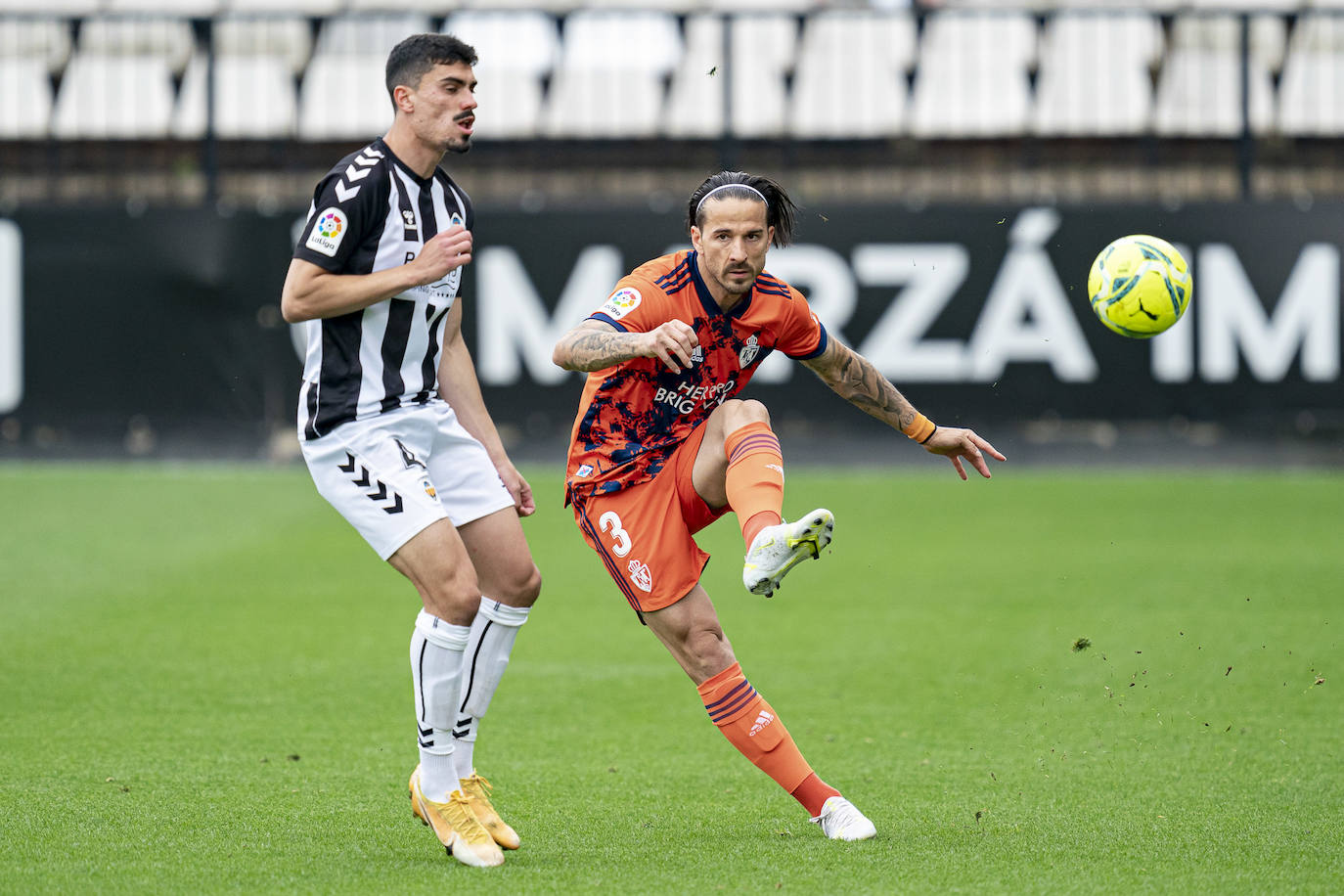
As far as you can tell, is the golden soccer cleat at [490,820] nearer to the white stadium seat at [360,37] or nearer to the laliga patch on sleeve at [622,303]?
the laliga patch on sleeve at [622,303]

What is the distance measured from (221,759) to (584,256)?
10.4m

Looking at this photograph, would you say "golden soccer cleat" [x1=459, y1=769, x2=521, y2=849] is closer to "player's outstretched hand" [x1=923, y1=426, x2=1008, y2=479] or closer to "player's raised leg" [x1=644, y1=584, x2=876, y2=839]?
"player's raised leg" [x1=644, y1=584, x2=876, y2=839]

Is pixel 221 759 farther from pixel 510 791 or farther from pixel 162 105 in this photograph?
pixel 162 105

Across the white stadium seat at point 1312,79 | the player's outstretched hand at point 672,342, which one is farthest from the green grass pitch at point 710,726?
the white stadium seat at point 1312,79

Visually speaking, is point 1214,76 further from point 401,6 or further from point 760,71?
point 401,6

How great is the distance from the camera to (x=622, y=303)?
176 inches

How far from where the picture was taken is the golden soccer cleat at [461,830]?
4.12m

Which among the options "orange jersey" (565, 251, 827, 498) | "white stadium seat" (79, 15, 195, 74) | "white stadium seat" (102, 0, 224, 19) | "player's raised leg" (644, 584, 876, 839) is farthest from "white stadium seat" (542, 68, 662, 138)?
"player's raised leg" (644, 584, 876, 839)

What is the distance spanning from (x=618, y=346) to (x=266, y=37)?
1381 centimetres

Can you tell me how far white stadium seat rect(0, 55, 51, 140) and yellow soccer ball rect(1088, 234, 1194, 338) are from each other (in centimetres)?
1473

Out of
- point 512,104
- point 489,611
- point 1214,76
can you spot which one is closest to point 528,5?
point 512,104

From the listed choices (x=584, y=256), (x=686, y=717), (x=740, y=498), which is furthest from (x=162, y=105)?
(x=740, y=498)

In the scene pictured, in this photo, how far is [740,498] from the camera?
4.25m

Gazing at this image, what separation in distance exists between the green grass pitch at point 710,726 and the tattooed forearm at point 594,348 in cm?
→ 133
